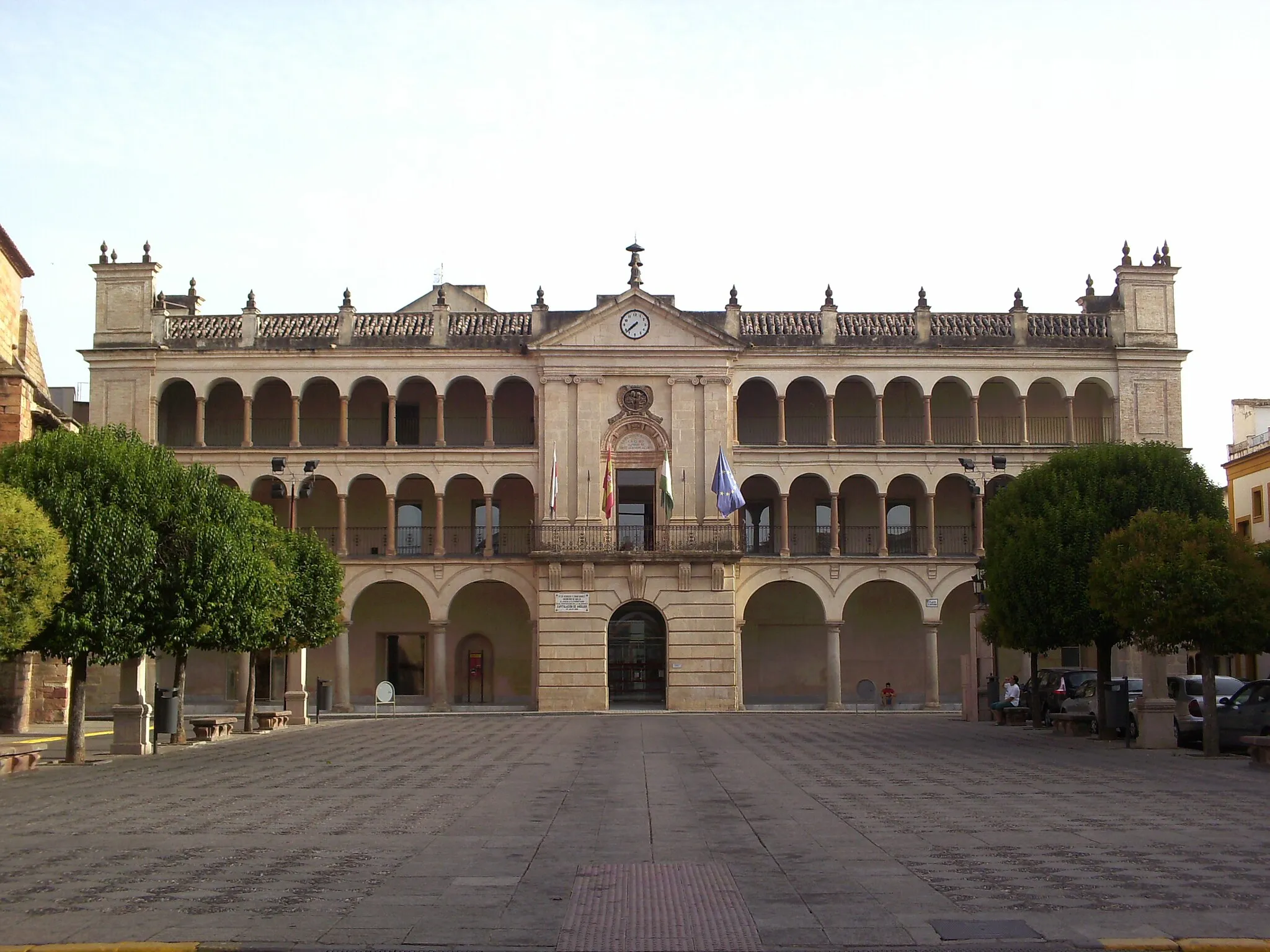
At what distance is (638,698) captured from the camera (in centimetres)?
4978

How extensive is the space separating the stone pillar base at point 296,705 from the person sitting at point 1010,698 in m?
18.7

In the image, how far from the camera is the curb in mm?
8883

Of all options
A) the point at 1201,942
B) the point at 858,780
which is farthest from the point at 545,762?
the point at 1201,942

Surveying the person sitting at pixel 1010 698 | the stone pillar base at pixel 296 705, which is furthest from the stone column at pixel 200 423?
the person sitting at pixel 1010 698

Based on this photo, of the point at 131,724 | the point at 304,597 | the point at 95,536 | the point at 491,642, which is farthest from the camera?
the point at 491,642

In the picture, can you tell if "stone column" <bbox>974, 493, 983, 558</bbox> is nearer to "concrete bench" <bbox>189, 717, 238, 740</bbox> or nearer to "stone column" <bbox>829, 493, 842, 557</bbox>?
"stone column" <bbox>829, 493, 842, 557</bbox>

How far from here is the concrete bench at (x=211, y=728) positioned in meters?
31.3

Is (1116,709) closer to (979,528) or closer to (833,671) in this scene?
(833,671)

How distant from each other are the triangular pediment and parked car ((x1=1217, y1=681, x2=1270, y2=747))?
2540 centimetres

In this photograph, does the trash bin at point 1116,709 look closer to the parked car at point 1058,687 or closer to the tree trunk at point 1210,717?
the tree trunk at point 1210,717

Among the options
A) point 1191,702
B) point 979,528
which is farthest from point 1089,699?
point 979,528

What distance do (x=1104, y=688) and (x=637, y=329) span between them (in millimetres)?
23403

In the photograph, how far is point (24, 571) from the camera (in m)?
22.3

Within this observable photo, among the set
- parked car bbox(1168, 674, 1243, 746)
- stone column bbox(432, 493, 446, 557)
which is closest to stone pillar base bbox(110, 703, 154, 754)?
parked car bbox(1168, 674, 1243, 746)
